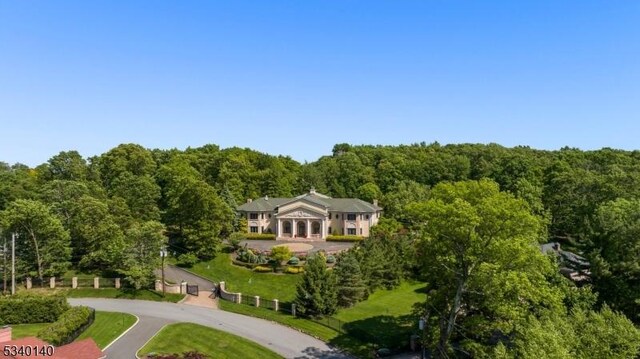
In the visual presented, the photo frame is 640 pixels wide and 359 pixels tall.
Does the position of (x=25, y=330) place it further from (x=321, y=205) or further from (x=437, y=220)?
(x=321, y=205)

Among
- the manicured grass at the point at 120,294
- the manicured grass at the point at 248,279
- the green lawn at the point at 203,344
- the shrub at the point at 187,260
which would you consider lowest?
the green lawn at the point at 203,344

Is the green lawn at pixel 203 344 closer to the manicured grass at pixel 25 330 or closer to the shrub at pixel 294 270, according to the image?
the manicured grass at pixel 25 330

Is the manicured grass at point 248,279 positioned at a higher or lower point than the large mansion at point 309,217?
lower

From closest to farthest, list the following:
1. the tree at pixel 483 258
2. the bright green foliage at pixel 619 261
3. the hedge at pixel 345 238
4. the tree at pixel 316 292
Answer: the tree at pixel 483 258, the bright green foliage at pixel 619 261, the tree at pixel 316 292, the hedge at pixel 345 238

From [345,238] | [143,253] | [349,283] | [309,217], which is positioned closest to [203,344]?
[349,283]

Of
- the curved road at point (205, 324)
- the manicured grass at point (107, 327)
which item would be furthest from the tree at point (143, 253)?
the manicured grass at point (107, 327)

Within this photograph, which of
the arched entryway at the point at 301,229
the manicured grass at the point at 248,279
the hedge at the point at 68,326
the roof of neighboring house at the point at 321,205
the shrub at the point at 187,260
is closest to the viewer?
the hedge at the point at 68,326
